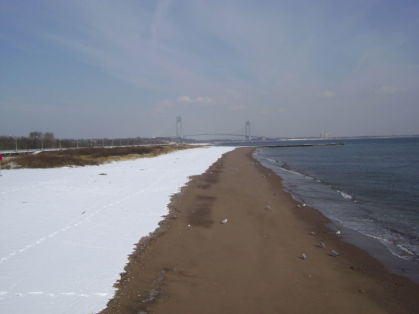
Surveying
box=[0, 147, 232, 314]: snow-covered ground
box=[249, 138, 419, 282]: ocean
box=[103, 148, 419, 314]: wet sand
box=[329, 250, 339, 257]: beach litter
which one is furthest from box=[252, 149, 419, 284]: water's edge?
box=[0, 147, 232, 314]: snow-covered ground

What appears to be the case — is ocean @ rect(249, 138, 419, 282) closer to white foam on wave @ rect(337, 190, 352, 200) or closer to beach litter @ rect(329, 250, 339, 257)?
white foam on wave @ rect(337, 190, 352, 200)

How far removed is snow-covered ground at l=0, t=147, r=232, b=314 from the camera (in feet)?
14.1

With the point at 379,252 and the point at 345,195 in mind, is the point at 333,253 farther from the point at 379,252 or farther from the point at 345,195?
the point at 345,195

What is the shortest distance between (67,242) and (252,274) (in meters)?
3.86

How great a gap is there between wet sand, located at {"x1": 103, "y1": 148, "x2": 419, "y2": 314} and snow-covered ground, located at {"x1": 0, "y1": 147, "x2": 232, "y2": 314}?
1.39 feet

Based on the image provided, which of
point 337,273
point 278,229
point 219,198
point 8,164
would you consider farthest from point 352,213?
point 8,164

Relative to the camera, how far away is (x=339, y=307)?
14.6 ft

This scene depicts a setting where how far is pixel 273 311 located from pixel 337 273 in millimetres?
2019

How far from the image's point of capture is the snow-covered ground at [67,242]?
429 cm

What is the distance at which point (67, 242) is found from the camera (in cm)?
642

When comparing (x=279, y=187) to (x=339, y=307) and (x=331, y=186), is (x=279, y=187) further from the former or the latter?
(x=339, y=307)

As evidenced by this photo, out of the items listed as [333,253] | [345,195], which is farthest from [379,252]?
[345,195]

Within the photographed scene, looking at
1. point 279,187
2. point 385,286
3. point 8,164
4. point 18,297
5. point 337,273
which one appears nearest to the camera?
point 18,297

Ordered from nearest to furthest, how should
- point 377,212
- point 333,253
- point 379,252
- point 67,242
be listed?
point 67,242 → point 333,253 → point 379,252 → point 377,212
